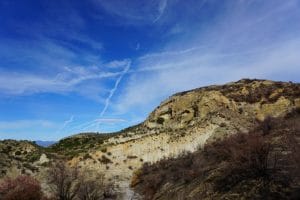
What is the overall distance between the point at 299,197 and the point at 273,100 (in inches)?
1990

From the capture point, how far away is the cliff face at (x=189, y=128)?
47175mm

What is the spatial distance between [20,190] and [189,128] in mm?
30034

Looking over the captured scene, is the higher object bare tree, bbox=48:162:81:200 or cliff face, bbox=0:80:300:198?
cliff face, bbox=0:80:300:198

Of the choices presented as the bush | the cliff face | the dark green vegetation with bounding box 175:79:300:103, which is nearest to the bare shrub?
the bush

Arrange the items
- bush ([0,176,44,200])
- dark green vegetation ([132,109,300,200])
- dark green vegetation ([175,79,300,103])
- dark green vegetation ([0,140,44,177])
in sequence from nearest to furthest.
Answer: dark green vegetation ([132,109,300,200]) < bush ([0,176,44,200]) < dark green vegetation ([0,140,44,177]) < dark green vegetation ([175,79,300,103])

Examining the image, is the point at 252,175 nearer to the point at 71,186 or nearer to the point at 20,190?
the point at 20,190

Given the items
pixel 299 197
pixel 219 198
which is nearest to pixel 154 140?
pixel 219 198

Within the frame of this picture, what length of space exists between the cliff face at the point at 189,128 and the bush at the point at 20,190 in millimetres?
10522

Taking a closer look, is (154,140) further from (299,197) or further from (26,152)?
(299,197)

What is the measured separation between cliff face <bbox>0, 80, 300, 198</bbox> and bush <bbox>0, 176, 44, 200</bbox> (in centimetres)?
1052

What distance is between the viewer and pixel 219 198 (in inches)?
608

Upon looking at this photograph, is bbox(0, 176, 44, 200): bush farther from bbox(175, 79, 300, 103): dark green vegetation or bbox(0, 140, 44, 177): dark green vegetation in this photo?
bbox(175, 79, 300, 103): dark green vegetation

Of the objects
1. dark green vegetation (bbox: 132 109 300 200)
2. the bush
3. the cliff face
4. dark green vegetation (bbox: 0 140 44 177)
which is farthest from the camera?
the cliff face

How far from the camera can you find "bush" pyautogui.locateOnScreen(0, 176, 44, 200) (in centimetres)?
2398
